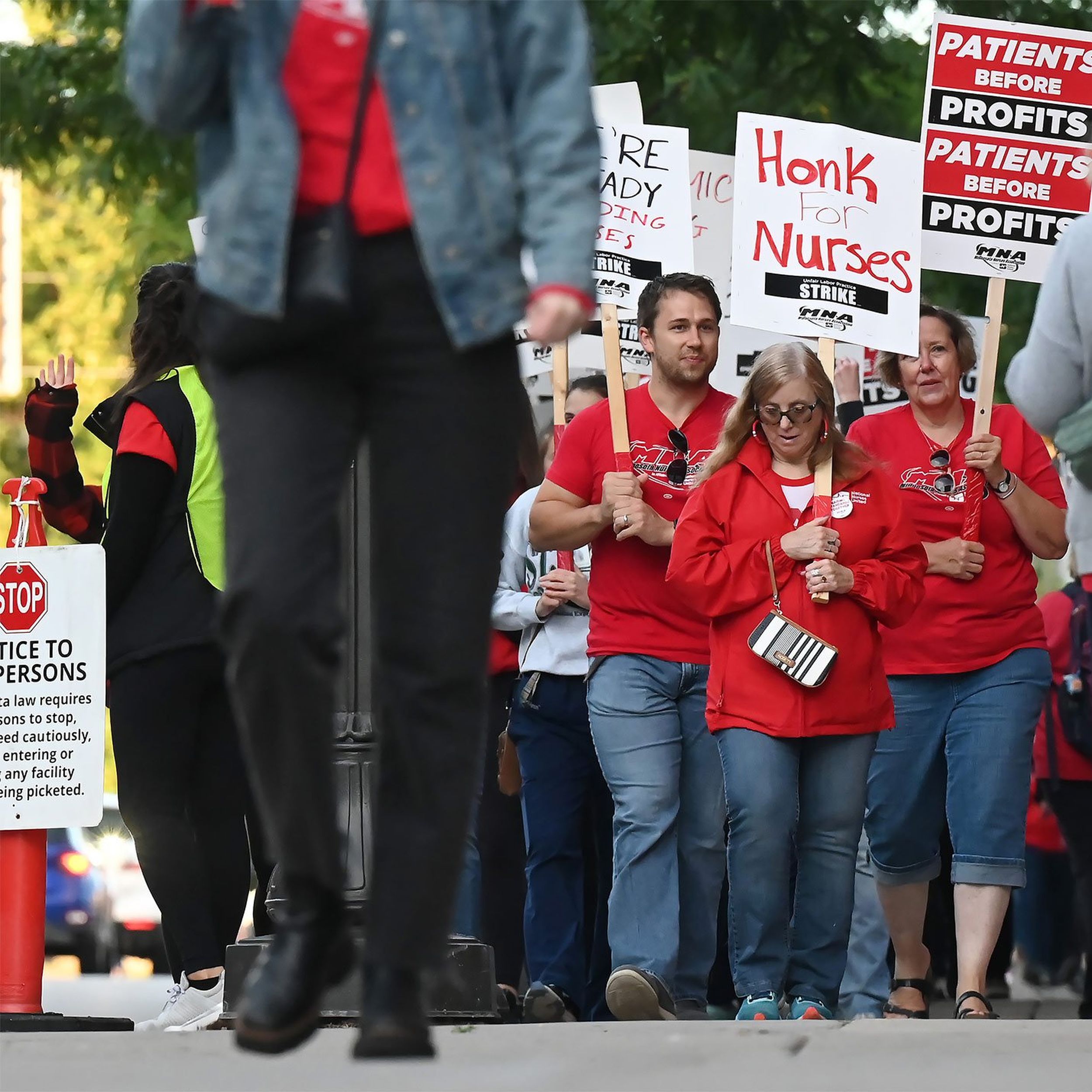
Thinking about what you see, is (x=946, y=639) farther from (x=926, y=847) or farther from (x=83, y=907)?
(x=83, y=907)

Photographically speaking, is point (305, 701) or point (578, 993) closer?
point (305, 701)

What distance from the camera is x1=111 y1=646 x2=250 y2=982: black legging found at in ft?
22.5

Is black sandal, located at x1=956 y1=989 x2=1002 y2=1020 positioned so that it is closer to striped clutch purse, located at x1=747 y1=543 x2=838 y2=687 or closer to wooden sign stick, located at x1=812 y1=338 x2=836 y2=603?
striped clutch purse, located at x1=747 y1=543 x2=838 y2=687

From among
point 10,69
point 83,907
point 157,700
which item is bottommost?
point 83,907

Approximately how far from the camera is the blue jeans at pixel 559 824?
24.9 feet

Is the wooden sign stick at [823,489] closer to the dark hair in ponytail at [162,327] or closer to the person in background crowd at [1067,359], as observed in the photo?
the dark hair in ponytail at [162,327]

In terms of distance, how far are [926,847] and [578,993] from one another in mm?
1249

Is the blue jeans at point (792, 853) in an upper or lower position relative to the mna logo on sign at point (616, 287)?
lower

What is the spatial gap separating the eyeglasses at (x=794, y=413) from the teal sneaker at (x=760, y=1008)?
1740 millimetres

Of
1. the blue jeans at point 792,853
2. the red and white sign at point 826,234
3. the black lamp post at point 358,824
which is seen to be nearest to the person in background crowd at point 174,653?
the black lamp post at point 358,824

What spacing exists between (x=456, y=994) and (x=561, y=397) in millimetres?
2638

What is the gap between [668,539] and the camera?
719 cm

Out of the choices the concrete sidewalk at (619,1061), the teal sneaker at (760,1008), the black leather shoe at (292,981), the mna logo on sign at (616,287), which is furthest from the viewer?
the mna logo on sign at (616,287)

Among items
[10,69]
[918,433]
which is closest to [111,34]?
[10,69]
